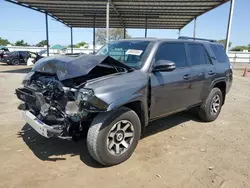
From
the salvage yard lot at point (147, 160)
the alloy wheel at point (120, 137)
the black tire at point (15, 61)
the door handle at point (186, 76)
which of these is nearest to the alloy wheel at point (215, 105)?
the salvage yard lot at point (147, 160)

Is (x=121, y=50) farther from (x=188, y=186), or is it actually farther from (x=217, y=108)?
(x=217, y=108)

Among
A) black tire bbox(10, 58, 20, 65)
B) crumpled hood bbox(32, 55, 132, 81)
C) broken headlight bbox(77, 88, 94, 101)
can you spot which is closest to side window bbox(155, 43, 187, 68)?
crumpled hood bbox(32, 55, 132, 81)

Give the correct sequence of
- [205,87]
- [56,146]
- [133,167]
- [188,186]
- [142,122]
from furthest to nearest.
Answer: [205,87] → [56,146] → [142,122] → [133,167] → [188,186]

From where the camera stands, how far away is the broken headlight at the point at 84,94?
288 cm

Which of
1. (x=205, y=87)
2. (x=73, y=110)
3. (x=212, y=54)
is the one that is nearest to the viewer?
(x=73, y=110)

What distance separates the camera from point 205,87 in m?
4.96

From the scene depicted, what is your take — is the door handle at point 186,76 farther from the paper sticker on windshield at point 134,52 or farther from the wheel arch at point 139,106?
the wheel arch at point 139,106

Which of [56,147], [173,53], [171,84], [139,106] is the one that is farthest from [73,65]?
[173,53]

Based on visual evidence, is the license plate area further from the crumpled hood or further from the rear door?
the rear door

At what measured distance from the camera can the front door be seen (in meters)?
3.76

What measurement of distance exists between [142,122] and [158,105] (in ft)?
1.43

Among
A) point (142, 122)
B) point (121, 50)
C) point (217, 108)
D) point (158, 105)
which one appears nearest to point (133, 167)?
point (142, 122)

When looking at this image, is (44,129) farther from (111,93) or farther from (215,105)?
(215,105)

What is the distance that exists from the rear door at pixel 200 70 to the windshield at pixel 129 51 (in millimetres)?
1191
